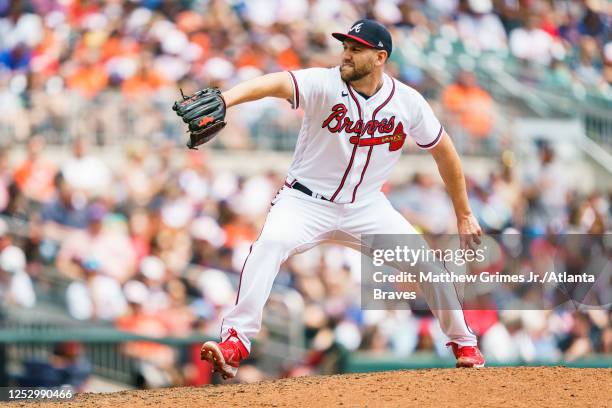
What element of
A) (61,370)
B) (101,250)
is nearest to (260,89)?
(61,370)

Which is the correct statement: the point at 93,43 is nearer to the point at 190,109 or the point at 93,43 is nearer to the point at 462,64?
the point at 462,64

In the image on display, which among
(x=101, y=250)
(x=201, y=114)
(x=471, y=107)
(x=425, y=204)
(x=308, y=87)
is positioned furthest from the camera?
(x=471, y=107)

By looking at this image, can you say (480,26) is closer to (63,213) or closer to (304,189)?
(63,213)

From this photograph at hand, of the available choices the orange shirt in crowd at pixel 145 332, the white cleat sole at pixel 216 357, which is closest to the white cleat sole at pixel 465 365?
the white cleat sole at pixel 216 357

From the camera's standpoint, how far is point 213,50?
39.3 ft

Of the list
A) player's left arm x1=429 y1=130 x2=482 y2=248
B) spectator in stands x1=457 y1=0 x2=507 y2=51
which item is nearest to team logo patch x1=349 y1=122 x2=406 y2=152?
player's left arm x1=429 y1=130 x2=482 y2=248

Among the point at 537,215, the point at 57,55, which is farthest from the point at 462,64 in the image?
the point at 57,55

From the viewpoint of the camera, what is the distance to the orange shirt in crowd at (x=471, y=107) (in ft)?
38.5

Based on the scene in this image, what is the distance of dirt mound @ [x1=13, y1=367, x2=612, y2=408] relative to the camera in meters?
4.59

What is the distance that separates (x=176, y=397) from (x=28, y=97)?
6.84 meters

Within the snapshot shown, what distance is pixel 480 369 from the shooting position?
529cm

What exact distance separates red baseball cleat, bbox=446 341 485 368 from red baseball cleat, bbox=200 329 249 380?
4.03 ft

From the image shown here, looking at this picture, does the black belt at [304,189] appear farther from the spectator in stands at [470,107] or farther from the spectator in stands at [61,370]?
the spectator in stands at [470,107]

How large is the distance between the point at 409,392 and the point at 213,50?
7808 mm
